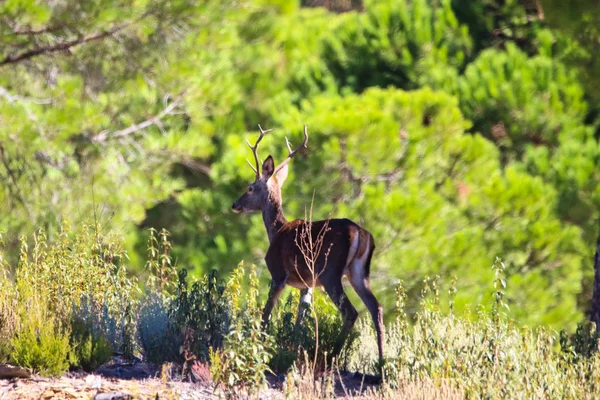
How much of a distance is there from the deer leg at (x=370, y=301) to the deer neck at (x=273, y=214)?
0.98m

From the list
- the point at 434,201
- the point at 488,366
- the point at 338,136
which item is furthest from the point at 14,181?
the point at 488,366

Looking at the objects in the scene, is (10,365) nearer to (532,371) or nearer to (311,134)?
(532,371)

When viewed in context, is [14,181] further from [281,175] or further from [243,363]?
[243,363]

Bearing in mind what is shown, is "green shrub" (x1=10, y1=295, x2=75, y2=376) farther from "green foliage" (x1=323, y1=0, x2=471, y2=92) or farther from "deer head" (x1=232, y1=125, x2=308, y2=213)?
"green foliage" (x1=323, y1=0, x2=471, y2=92)

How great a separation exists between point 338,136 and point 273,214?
551cm

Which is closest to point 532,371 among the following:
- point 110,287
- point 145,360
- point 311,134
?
point 145,360

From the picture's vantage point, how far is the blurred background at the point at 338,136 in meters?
13.2

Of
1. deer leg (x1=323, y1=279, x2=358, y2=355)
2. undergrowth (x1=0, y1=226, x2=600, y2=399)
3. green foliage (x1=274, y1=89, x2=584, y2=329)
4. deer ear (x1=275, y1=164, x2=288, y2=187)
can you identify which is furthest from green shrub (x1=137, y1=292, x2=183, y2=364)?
green foliage (x1=274, y1=89, x2=584, y2=329)

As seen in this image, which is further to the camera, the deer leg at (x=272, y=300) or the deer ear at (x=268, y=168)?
the deer ear at (x=268, y=168)

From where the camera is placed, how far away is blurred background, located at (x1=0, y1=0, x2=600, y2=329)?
13.2m

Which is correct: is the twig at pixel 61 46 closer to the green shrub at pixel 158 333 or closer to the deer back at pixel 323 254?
the deer back at pixel 323 254

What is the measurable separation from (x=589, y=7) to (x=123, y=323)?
5.47m

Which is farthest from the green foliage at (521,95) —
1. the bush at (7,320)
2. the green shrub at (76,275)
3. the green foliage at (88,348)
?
the green foliage at (88,348)

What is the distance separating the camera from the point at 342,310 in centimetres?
711
